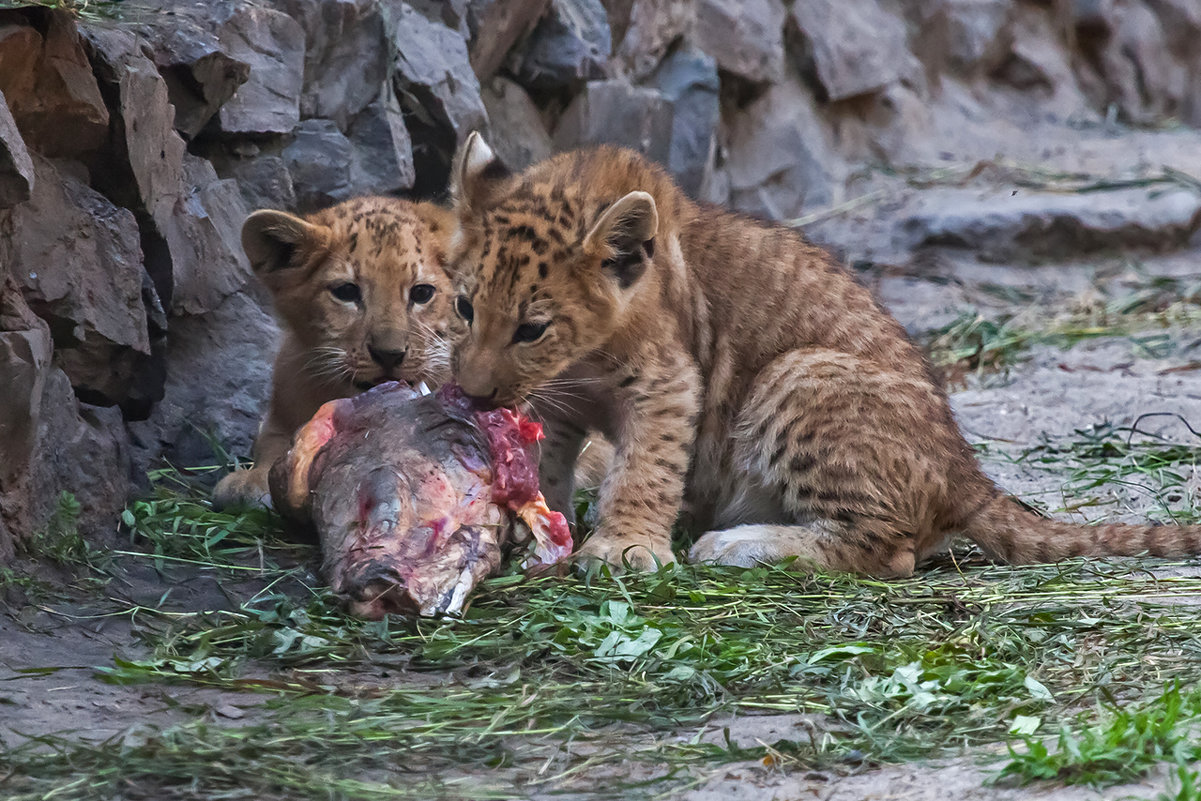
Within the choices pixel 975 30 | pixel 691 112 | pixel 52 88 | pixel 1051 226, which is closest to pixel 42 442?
pixel 52 88

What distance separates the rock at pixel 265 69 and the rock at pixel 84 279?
1.37 meters

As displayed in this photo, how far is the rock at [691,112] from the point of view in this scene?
11461mm

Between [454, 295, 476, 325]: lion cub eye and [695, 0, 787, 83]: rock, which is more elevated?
[695, 0, 787, 83]: rock

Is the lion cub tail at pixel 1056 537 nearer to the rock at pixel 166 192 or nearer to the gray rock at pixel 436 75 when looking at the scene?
the rock at pixel 166 192

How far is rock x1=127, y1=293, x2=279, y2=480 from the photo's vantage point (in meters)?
6.47

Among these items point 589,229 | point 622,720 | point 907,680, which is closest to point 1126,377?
point 589,229

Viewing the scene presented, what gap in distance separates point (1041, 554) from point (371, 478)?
277 centimetres

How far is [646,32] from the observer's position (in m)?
11.6

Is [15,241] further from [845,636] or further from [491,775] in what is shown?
[845,636]

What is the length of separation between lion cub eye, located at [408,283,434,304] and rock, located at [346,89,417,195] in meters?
1.62

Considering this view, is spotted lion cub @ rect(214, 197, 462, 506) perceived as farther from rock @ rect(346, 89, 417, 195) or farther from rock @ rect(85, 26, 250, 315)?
rock @ rect(346, 89, 417, 195)

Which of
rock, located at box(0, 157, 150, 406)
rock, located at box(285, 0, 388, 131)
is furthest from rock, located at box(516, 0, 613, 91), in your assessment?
rock, located at box(0, 157, 150, 406)

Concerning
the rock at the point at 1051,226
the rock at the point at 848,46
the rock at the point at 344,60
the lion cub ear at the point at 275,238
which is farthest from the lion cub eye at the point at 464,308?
the rock at the point at 848,46

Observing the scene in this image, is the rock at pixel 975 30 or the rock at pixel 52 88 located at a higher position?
the rock at pixel 975 30
